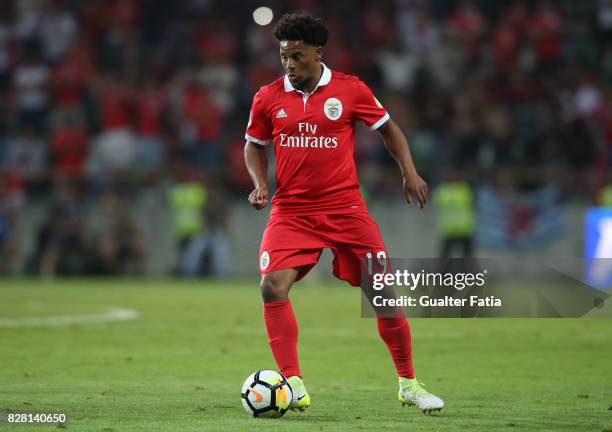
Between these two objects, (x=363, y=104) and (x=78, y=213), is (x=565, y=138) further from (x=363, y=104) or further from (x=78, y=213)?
(x=363, y=104)

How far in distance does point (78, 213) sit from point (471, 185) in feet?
23.7

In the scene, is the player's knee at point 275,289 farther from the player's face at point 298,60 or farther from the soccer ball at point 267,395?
the player's face at point 298,60

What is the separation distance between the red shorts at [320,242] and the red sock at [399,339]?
324mm

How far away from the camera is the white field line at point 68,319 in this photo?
13852mm

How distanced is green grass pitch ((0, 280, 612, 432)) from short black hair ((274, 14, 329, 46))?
7.38 feet

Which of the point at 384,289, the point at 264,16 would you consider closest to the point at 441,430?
the point at 384,289

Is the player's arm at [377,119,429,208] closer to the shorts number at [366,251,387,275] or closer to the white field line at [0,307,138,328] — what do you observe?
the shorts number at [366,251,387,275]

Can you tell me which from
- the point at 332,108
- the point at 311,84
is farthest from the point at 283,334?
the point at 311,84

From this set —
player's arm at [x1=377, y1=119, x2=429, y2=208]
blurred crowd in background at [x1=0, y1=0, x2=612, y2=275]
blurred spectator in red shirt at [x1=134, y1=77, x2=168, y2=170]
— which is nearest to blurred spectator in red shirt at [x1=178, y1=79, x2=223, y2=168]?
blurred crowd in background at [x1=0, y1=0, x2=612, y2=275]

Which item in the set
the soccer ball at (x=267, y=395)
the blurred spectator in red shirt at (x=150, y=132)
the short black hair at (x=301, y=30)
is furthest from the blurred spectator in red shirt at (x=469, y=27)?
the soccer ball at (x=267, y=395)

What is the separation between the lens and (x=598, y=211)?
69.0ft

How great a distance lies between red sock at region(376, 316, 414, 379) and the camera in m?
7.61

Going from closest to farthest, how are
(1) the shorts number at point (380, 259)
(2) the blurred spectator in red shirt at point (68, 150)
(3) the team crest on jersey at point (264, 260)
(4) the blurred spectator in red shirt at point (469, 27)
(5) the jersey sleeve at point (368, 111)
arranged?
(3) the team crest on jersey at point (264, 260)
(1) the shorts number at point (380, 259)
(5) the jersey sleeve at point (368, 111)
(2) the blurred spectator in red shirt at point (68, 150)
(4) the blurred spectator in red shirt at point (469, 27)

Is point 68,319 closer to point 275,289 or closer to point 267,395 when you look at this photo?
point 275,289
